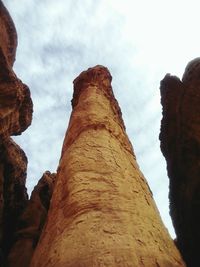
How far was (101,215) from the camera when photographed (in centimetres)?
503

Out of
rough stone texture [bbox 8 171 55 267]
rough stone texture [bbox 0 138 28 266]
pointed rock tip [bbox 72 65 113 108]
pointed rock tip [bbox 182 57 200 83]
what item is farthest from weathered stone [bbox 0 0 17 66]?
pointed rock tip [bbox 182 57 200 83]

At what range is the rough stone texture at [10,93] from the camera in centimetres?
1028

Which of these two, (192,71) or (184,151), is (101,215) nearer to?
(184,151)

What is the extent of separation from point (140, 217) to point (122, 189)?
737 millimetres

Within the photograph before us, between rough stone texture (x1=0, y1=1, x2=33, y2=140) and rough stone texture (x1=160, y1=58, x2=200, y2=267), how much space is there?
166 inches

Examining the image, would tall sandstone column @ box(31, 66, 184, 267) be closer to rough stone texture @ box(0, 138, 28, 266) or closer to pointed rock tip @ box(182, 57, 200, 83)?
pointed rock tip @ box(182, 57, 200, 83)

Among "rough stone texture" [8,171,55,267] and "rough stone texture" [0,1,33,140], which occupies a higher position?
"rough stone texture" [0,1,33,140]

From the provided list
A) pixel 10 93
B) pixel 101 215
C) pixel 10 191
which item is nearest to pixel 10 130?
pixel 10 93

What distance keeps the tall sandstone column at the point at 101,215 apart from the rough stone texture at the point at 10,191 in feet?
14.0

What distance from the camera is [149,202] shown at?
6.27m

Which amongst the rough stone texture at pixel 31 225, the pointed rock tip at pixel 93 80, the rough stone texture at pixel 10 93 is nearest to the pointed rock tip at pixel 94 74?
the pointed rock tip at pixel 93 80

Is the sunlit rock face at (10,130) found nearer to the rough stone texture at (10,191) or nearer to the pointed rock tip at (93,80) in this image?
the rough stone texture at (10,191)

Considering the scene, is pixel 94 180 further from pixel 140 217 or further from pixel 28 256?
pixel 28 256

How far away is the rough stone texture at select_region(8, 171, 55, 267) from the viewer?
9.84m
